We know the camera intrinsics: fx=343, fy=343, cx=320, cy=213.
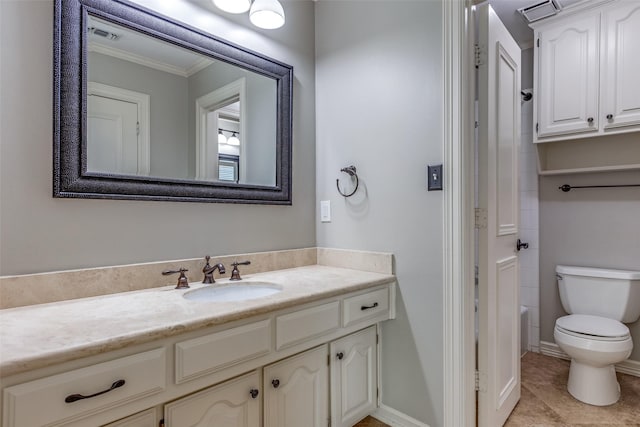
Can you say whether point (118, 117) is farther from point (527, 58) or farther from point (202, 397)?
point (527, 58)

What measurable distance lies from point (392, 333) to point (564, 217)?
1.77 metres

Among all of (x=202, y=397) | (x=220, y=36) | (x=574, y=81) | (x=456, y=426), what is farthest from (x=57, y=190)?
(x=574, y=81)

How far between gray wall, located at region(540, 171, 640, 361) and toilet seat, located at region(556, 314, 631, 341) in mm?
464

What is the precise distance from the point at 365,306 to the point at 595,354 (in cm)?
A: 138

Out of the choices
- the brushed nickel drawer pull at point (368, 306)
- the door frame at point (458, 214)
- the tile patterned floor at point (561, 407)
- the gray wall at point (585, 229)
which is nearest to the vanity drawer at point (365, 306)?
the brushed nickel drawer pull at point (368, 306)

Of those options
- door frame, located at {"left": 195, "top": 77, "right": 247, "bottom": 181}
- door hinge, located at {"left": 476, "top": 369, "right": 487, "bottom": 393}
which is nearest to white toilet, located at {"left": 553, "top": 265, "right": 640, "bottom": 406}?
door hinge, located at {"left": 476, "top": 369, "right": 487, "bottom": 393}

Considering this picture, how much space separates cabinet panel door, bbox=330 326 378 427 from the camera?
1.50 m

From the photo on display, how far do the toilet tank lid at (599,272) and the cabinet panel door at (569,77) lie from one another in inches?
36.7

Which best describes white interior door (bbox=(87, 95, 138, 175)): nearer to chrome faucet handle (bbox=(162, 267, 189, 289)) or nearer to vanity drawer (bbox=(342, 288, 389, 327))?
chrome faucet handle (bbox=(162, 267, 189, 289))

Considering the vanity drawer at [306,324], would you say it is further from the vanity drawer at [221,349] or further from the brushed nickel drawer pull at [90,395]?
the brushed nickel drawer pull at [90,395]

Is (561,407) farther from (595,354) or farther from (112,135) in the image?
→ (112,135)

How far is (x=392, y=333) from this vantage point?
5.65 feet

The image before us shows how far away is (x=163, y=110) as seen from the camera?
1490mm

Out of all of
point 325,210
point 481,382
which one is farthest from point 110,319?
point 481,382
